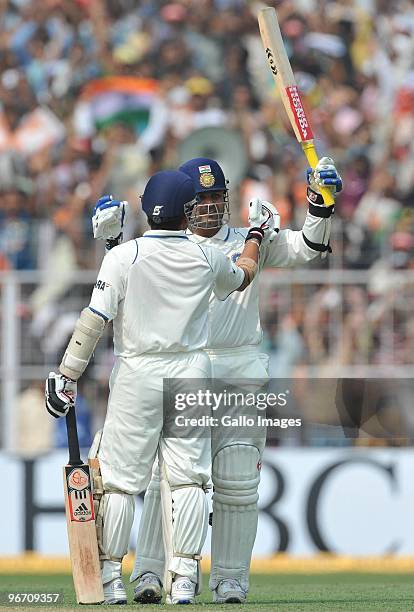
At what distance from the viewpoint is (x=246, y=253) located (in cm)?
659

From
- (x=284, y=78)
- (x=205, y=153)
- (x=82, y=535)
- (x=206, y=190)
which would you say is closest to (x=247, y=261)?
(x=206, y=190)

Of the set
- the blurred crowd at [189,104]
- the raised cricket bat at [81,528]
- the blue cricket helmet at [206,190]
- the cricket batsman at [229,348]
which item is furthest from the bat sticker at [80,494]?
the blurred crowd at [189,104]

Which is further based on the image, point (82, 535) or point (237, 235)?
point (237, 235)

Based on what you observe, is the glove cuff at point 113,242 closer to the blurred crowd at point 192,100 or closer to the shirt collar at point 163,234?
the shirt collar at point 163,234

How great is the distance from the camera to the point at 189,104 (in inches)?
520

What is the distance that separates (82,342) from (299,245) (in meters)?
1.45

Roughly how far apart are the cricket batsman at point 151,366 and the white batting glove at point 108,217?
33 cm

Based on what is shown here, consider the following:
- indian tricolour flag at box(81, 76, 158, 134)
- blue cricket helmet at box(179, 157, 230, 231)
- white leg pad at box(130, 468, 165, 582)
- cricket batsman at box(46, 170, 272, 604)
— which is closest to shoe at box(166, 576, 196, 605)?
cricket batsman at box(46, 170, 272, 604)

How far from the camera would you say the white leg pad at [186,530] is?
239 inches

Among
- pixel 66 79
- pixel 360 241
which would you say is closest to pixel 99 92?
pixel 66 79

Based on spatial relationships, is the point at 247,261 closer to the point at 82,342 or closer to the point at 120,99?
the point at 82,342

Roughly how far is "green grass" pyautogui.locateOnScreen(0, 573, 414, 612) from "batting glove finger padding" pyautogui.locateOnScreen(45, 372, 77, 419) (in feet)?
2.78

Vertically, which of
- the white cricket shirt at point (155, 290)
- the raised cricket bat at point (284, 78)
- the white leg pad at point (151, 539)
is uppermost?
the raised cricket bat at point (284, 78)

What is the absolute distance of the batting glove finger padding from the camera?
591 cm
